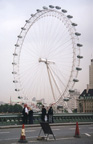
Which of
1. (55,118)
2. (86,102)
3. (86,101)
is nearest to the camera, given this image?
(55,118)

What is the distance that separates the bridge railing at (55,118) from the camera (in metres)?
30.1

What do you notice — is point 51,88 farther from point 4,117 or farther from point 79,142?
point 79,142

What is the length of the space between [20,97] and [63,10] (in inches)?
538

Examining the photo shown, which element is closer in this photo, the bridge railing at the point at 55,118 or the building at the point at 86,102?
the bridge railing at the point at 55,118

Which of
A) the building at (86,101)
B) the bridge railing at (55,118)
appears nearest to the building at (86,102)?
the building at (86,101)

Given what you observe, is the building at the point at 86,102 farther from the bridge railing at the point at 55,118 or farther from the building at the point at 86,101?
the bridge railing at the point at 55,118

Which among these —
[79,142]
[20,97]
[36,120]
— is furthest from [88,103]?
[79,142]

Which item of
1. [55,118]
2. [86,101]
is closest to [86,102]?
[86,101]

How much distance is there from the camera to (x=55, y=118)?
115 feet

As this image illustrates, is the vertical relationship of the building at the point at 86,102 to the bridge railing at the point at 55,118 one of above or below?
above

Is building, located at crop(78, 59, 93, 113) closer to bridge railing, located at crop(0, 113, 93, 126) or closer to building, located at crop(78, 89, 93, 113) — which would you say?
building, located at crop(78, 89, 93, 113)

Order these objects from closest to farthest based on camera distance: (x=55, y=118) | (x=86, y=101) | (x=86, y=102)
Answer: (x=55, y=118)
(x=86, y=102)
(x=86, y=101)

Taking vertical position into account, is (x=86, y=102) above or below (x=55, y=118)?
above

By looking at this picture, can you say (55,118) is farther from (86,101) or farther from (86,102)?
(86,101)
